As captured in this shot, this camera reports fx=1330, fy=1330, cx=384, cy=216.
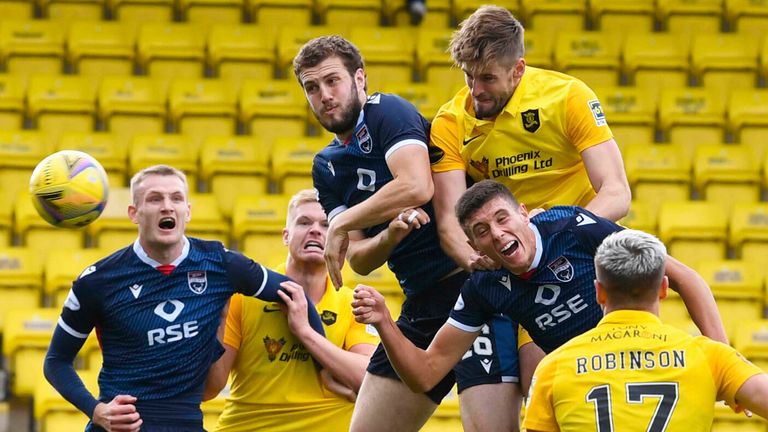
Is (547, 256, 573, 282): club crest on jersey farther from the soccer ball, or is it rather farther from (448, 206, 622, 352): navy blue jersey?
the soccer ball

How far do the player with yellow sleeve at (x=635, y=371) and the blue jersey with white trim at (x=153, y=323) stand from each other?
6.20ft

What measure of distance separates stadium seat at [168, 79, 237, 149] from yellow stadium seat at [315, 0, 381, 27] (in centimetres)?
165

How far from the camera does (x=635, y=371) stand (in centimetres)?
391

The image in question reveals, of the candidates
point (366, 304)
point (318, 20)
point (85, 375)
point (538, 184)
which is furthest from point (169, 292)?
point (318, 20)

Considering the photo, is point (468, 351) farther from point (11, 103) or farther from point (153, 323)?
point (11, 103)

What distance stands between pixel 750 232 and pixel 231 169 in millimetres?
4181

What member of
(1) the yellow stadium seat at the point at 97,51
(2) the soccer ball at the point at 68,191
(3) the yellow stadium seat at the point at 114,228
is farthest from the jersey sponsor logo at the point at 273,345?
(1) the yellow stadium seat at the point at 97,51

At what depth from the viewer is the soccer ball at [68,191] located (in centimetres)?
587

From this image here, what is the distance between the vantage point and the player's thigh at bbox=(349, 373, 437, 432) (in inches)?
217

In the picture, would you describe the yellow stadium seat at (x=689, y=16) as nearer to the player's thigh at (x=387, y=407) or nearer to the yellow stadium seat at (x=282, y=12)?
the yellow stadium seat at (x=282, y=12)

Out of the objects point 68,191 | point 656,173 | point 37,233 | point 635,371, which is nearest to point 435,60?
point 656,173

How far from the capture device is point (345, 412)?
6078mm

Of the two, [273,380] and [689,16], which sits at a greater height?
[689,16]

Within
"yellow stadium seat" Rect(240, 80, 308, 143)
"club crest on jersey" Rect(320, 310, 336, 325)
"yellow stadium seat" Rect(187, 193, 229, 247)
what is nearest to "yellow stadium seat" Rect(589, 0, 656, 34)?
"yellow stadium seat" Rect(240, 80, 308, 143)
